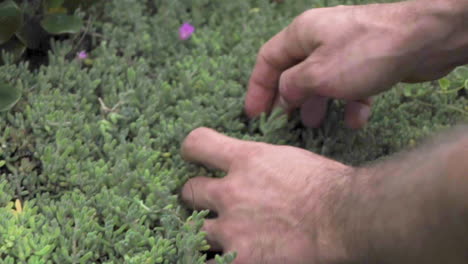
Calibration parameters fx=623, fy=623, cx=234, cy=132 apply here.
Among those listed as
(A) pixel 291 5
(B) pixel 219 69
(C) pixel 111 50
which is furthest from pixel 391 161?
(A) pixel 291 5

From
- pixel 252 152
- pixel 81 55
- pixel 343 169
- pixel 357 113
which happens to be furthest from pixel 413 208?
pixel 81 55

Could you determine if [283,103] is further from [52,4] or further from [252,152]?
[52,4]

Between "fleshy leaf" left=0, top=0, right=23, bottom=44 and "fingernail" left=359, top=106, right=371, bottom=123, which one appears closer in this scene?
"fleshy leaf" left=0, top=0, right=23, bottom=44

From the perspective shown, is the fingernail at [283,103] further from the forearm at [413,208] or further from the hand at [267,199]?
the forearm at [413,208]

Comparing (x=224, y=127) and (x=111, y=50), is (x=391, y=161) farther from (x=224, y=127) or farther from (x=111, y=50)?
→ (x=111, y=50)

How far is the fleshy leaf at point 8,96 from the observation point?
1592 mm

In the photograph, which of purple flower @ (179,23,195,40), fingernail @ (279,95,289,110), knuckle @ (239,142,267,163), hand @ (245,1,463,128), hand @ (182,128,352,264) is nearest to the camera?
hand @ (182,128,352,264)

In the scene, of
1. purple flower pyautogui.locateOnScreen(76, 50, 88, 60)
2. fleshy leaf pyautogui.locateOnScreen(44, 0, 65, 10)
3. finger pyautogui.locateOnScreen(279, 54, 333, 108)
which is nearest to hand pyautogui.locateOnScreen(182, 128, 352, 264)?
finger pyautogui.locateOnScreen(279, 54, 333, 108)

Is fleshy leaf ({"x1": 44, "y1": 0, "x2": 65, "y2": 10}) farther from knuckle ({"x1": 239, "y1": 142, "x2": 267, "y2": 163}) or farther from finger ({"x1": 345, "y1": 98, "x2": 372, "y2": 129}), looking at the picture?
finger ({"x1": 345, "y1": 98, "x2": 372, "y2": 129})

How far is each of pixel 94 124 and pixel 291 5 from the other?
3.45ft

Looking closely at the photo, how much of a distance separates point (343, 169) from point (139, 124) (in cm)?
58

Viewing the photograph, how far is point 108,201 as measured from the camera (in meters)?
1.42

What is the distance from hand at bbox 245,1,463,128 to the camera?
1.60 meters

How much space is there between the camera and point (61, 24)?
1821 mm
